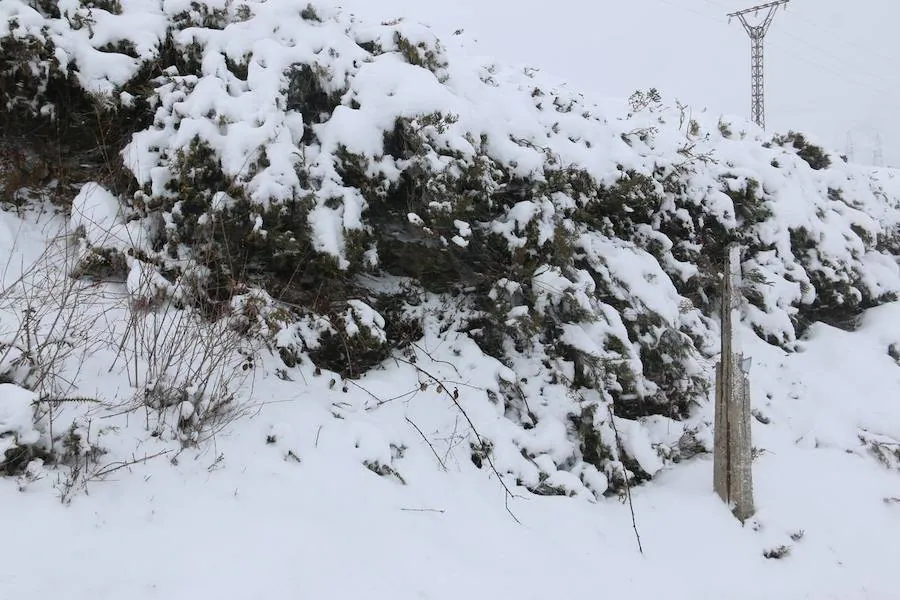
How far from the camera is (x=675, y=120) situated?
23.1ft

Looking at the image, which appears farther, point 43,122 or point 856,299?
point 856,299

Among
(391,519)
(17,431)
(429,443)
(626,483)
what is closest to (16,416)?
(17,431)

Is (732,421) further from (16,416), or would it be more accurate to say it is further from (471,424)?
(16,416)

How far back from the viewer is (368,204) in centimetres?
396

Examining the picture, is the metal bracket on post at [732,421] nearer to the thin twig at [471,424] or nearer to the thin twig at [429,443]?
the thin twig at [471,424]

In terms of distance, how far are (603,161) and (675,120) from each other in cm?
274

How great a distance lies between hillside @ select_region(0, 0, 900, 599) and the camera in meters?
2.41

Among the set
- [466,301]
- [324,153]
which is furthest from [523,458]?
[324,153]

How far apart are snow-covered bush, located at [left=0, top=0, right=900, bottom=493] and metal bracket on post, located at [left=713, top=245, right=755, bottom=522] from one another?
0.48 meters

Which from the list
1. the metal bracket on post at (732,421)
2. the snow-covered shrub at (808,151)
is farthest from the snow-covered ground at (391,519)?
the snow-covered shrub at (808,151)

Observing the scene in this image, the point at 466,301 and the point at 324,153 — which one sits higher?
the point at 324,153

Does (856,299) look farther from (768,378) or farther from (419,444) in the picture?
(419,444)

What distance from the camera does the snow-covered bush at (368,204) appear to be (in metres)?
3.59

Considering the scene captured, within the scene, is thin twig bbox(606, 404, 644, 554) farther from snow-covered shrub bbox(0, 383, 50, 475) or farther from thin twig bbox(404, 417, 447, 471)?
snow-covered shrub bbox(0, 383, 50, 475)
